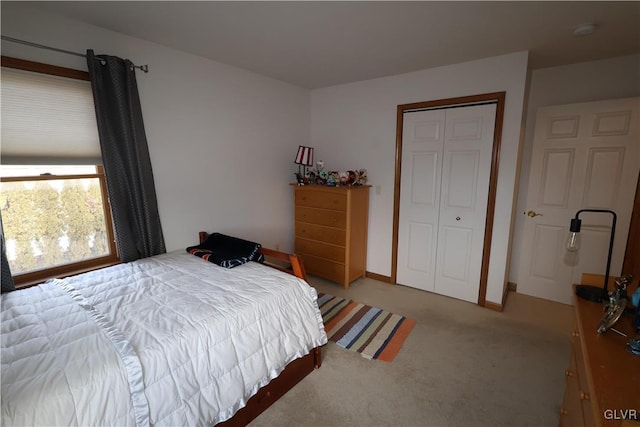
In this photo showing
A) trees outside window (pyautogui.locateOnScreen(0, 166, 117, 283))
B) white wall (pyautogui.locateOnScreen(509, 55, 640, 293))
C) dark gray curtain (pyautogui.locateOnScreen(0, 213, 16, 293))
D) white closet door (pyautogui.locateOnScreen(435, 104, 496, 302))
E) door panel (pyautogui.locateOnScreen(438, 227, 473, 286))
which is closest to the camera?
dark gray curtain (pyautogui.locateOnScreen(0, 213, 16, 293))

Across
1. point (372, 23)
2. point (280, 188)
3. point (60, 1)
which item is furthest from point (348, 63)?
point (60, 1)

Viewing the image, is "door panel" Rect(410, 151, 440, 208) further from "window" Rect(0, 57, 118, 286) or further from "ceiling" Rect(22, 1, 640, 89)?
"window" Rect(0, 57, 118, 286)

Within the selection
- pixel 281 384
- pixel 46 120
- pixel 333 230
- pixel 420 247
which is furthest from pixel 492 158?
pixel 46 120

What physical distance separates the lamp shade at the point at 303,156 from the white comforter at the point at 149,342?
1816 millimetres

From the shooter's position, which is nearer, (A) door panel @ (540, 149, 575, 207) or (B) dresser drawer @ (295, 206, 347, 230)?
(A) door panel @ (540, 149, 575, 207)

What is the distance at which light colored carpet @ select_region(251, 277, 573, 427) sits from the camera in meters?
1.68

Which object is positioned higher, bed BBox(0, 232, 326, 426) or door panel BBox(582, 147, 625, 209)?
door panel BBox(582, 147, 625, 209)

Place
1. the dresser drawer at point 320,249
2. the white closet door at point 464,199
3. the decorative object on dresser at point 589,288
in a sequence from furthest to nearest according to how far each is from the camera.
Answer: the dresser drawer at point 320,249
the white closet door at point 464,199
the decorative object on dresser at point 589,288

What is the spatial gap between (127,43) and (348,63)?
6.11 ft

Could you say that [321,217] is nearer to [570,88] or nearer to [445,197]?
[445,197]

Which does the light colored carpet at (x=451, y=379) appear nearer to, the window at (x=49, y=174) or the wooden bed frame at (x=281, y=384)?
the wooden bed frame at (x=281, y=384)

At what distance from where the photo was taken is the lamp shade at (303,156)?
3.58 metres

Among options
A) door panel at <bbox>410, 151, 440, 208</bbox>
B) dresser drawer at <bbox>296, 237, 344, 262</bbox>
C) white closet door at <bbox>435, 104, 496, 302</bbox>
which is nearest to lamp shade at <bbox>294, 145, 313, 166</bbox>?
dresser drawer at <bbox>296, 237, 344, 262</bbox>

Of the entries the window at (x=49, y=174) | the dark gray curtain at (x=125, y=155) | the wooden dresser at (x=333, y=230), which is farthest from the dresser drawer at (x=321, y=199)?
the window at (x=49, y=174)
